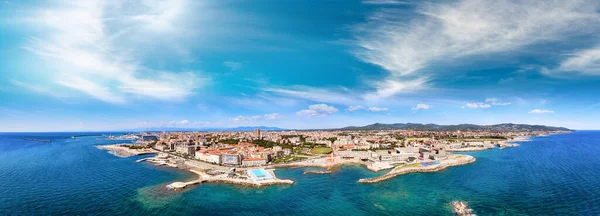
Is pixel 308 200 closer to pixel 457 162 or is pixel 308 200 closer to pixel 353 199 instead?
pixel 353 199

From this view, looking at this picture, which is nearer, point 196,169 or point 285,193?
point 285,193

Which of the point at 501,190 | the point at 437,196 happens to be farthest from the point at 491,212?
the point at 501,190

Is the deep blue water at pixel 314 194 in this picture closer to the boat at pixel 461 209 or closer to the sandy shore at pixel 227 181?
the boat at pixel 461 209

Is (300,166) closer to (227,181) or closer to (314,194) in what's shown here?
(227,181)

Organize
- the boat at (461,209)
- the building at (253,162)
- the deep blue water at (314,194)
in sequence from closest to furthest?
the boat at (461,209)
the deep blue water at (314,194)
the building at (253,162)

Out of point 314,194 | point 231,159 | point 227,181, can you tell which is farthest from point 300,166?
point 314,194

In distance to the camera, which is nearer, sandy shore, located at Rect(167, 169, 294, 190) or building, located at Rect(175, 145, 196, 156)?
sandy shore, located at Rect(167, 169, 294, 190)

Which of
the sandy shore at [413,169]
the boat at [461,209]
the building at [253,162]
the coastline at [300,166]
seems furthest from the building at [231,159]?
the boat at [461,209]

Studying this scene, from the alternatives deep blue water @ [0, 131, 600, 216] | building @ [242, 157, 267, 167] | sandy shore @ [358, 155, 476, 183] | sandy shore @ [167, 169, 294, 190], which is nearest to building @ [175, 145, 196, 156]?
deep blue water @ [0, 131, 600, 216]

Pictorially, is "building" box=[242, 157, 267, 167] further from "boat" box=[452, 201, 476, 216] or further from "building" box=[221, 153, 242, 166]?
"boat" box=[452, 201, 476, 216]
